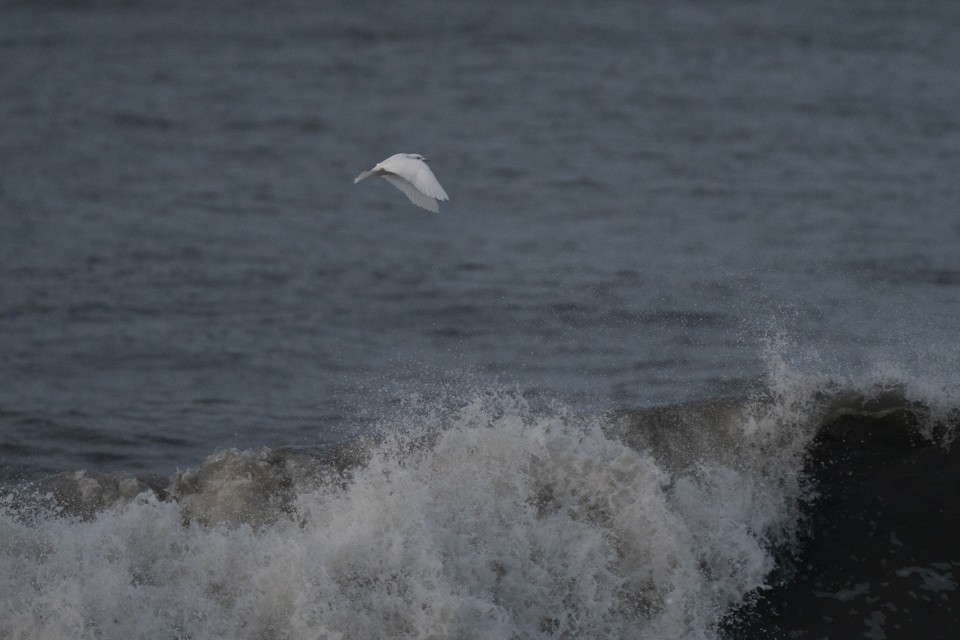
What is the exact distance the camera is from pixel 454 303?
13031 mm

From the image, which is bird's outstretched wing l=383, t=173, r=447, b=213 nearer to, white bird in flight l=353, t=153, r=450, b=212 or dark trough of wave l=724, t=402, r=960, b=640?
white bird in flight l=353, t=153, r=450, b=212

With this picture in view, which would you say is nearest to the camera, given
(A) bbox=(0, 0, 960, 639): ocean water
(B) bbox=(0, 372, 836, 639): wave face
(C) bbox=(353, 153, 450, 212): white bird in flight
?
(B) bbox=(0, 372, 836, 639): wave face

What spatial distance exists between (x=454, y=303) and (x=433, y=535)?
5.93 meters

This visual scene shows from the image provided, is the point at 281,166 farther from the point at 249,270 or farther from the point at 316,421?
the point at 316,421

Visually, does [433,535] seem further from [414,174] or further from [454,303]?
[454,303]

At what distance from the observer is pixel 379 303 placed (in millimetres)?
13305

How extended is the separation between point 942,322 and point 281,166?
987cm

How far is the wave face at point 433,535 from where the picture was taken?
695 centimetres

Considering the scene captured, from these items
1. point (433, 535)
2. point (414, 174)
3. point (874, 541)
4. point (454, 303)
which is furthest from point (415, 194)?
point (454, 303)

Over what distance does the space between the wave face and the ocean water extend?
0.07 feet

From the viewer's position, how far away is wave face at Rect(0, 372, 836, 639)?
695 centimetres

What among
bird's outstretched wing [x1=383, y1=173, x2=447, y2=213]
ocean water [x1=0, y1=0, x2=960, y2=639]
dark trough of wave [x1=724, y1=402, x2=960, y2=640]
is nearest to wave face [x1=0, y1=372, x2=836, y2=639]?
ocean water [x1=0, y1=0, x2=960, y2=639]

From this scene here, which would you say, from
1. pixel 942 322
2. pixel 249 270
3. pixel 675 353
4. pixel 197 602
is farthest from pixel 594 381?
pixel 249 270

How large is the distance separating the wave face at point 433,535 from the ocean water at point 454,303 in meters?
0.02
